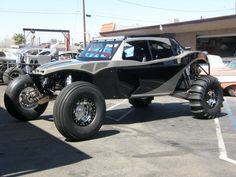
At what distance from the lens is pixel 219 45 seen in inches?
1324

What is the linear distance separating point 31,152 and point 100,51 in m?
3.50

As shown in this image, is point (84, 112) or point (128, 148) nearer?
point (128, 148)

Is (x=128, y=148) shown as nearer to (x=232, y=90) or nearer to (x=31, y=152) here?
(x=31, y=152)

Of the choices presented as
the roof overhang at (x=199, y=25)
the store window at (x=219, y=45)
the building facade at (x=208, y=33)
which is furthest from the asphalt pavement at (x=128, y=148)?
the store window at (x=219, y=45)

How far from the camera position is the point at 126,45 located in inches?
388

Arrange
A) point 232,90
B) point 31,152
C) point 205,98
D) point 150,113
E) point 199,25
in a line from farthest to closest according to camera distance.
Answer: point 199,25, point 232,90, point 150,113, point 205,98, point 31,152

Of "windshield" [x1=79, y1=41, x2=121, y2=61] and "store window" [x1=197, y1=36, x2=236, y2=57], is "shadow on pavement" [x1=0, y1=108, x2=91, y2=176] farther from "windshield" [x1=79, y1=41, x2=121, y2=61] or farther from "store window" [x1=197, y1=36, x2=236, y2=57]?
"store window" [x1=197, y1=36, x2=236, y2=57]

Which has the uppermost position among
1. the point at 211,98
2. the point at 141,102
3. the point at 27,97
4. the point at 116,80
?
the point at 116,80

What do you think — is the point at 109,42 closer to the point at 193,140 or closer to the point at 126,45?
the point at 126,45

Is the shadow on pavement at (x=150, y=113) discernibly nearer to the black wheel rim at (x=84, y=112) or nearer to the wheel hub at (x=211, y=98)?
the wheel hub at (x=211, y=98)

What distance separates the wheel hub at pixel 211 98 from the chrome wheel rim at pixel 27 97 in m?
4.12

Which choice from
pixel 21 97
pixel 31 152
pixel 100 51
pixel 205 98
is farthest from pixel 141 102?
pixel 31 152

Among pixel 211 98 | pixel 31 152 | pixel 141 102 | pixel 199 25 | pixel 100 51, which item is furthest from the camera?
pixel 199 25

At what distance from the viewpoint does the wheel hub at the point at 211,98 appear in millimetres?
10578
